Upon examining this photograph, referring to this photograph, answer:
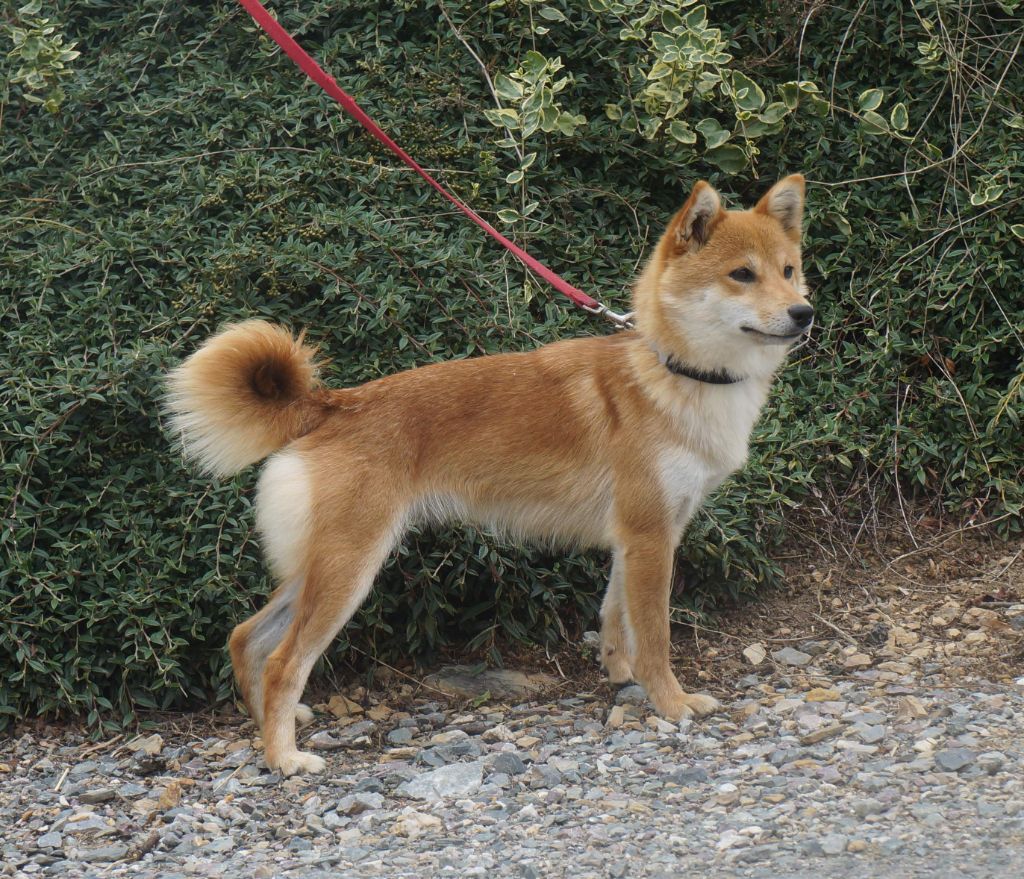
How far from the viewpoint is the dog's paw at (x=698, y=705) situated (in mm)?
4324

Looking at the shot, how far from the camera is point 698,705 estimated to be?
434cm

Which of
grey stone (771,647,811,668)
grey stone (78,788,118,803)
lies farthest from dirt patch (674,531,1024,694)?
grey stone (78,788,118,803)

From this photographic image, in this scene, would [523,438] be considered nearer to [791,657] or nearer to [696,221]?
[696,221]

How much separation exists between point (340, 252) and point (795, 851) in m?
3.27

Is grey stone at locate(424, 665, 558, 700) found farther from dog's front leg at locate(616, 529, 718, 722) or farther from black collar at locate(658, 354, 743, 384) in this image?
black collar at locate(658, 354, 743, 384)

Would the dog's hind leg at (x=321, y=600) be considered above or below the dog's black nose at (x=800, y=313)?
below

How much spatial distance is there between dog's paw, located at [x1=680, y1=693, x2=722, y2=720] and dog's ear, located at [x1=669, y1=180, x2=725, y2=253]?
1652 millimetres

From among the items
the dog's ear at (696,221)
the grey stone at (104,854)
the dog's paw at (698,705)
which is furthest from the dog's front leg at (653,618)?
the grey stone at (104,854)

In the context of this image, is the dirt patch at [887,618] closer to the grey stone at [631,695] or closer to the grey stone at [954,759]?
the grey stone at [631,695]

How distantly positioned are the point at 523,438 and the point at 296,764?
1.42m

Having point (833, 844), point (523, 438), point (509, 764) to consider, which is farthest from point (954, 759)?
point (523, 438)

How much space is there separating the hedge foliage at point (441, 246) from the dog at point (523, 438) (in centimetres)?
50

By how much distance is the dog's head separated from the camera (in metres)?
4.12

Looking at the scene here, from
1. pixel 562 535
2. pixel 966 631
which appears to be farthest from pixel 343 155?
pixel 966 631
